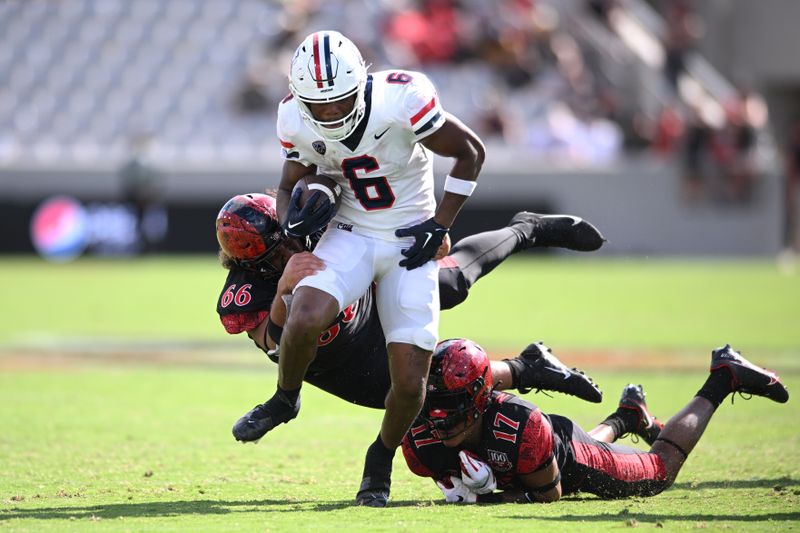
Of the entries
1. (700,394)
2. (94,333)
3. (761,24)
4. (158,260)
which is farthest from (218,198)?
(700,394)

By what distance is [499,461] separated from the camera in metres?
5.17

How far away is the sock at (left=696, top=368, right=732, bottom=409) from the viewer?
5.71m

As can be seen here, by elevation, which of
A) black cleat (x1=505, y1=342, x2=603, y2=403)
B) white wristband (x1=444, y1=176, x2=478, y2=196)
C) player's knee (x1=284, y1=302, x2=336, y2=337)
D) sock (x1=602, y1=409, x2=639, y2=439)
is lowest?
sock (x1=602, y1=409, x2=639, y2=439)

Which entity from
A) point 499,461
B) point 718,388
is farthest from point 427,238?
point 718,388

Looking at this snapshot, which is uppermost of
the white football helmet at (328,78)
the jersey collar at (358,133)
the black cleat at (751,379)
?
the white football helmet at (328,78)

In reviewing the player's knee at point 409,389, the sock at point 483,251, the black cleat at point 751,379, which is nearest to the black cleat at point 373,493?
the player's knee at point 409,389

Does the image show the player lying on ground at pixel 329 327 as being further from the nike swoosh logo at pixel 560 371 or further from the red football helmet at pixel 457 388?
the red football helmet at pixel 457 388

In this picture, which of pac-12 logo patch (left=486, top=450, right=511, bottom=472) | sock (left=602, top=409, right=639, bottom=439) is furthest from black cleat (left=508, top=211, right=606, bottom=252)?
Answer: pac-12 logo patch (left=486, top=450, right=511, bottom=472)

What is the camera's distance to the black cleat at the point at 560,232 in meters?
6.56

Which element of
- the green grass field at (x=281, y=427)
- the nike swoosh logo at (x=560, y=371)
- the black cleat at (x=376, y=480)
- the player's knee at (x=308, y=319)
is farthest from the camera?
the nike swoosh logo at (x=560, y=371)

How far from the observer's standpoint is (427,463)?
5.37m

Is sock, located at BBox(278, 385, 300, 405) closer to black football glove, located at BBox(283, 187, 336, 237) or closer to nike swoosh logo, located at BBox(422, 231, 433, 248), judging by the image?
black football glove, located at BBox(283, 187, 336, 237)

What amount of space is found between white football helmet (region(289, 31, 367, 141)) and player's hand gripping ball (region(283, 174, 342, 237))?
0.80 ft

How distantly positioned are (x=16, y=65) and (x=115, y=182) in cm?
397
